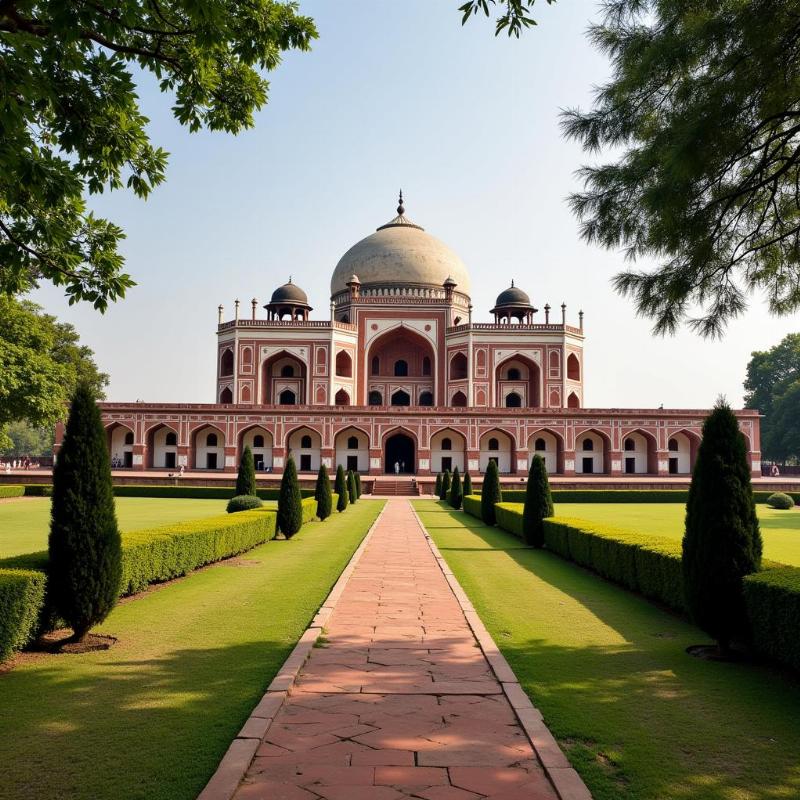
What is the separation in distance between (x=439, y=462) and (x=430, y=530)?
21833mm

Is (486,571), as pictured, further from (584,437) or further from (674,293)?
(584,437)

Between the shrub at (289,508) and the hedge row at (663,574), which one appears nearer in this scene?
the hedge row at (663,574)

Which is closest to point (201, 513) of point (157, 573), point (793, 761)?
point (157, 573)

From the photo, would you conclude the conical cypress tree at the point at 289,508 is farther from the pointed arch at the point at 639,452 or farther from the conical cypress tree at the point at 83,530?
the pointed arch at the point at 639,452

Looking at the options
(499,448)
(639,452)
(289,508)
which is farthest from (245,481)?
(639,452)

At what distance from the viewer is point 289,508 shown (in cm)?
1284

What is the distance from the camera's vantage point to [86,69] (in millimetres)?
5547

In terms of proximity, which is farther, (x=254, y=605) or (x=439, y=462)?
(x=439, y=462)

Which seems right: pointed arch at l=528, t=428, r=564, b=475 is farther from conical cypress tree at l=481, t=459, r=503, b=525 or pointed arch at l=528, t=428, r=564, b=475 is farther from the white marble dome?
conical cypress tree at l=481, t=459, r=503, b=525

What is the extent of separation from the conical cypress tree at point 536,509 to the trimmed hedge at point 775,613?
22.3 ft

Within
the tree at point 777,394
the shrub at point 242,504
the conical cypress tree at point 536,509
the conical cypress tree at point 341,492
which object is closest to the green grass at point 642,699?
the conical cypress tree at point 536,509

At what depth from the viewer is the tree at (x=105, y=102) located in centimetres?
503

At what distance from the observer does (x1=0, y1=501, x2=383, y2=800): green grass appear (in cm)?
314

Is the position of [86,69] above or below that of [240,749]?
above
